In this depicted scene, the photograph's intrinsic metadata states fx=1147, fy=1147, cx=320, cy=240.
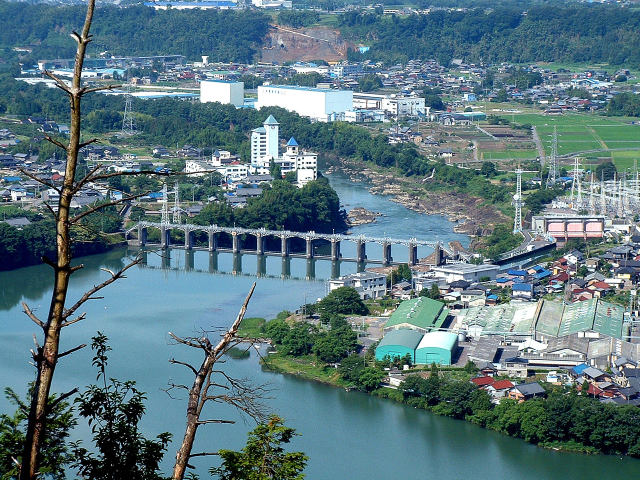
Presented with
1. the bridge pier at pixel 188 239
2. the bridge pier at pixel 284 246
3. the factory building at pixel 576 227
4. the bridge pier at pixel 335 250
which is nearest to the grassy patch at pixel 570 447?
the bridge pier at pixel 335 250

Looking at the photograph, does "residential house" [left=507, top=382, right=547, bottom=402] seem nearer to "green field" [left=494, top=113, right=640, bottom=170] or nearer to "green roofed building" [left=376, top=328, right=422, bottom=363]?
"green roofed building" [left=376, top=328, right=422, bottom=363]

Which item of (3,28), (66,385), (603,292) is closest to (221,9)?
(3,28)

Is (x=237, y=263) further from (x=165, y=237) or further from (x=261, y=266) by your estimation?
(x=165, y=237)

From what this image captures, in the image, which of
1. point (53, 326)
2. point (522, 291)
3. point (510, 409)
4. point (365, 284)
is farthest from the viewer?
point (365, 284)

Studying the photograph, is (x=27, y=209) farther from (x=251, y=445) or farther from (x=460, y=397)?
(x=251, y=445)

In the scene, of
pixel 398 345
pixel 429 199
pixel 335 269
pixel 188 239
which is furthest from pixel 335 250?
pixel 398 345

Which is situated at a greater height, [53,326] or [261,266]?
[53,326]
